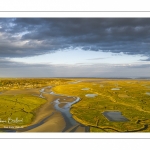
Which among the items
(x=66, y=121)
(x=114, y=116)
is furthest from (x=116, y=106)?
(x=66, y=121)

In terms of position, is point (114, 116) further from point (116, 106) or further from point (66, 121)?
point (66, 121)

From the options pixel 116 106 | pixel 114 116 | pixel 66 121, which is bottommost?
pixel 66 121

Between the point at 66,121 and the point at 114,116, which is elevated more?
the point at 114,116

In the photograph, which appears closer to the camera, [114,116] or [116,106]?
[114,116]

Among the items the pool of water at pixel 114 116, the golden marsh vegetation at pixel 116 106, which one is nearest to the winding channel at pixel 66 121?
the golden marsh vegetation at pixel 116 106

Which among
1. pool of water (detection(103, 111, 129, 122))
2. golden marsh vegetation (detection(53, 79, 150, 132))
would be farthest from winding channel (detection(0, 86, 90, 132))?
pool of water (detection(103, 111, 129, 122))
